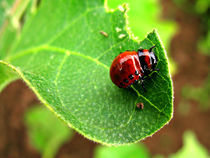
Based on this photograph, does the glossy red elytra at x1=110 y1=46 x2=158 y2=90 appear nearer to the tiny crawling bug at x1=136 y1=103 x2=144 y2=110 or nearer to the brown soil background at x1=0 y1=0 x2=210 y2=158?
the tiny crawling bug at x1=136 y1=103 x2=144 y2=110

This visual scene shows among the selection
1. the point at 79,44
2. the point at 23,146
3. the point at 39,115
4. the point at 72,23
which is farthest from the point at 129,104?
the point at 23,146

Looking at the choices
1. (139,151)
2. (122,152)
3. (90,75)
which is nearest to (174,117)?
(139,151)

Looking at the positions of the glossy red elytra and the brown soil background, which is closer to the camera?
the glossy red elytra

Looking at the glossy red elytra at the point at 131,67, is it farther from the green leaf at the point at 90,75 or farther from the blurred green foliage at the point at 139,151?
the blurred green foliage at the point at 139,151

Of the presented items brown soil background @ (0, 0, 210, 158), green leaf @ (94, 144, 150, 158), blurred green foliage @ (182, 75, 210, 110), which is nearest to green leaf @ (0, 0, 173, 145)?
green leaf @ (94, 144, 150, 158)

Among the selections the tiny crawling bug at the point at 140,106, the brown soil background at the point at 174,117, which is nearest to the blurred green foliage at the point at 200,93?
the brown soil background at the point at 174,117

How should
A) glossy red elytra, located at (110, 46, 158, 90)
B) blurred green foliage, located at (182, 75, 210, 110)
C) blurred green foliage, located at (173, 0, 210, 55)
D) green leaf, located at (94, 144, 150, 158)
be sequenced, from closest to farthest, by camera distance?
1. glossy red elytra, located at (110, 46, 158, 90)
2. green leaf, located at (94, 144, 150, 158)
3. blurred green foliage, located at (182, 75, 210, 110)
4. blurred green foliage, located at (173, 0, 210, 55)

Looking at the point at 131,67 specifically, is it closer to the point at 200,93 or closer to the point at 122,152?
the point at 122,152
